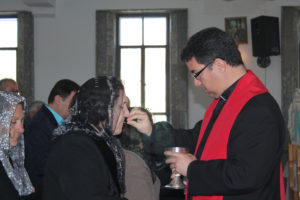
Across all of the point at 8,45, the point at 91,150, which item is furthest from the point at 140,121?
the point at 8,45

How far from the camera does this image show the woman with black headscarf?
4.65ft

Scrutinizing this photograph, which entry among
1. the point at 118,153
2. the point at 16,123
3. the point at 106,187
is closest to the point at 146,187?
the point at 118,153

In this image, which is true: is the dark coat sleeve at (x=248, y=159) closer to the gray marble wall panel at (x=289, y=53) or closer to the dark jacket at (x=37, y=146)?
the dark jacket at (x=37, y=146)

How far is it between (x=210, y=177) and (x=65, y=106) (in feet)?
6.83

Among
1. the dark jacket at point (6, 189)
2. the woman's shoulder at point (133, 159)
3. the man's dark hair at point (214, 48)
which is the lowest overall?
the dark jacket at point (6, 189)

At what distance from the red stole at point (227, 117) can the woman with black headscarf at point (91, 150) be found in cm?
44

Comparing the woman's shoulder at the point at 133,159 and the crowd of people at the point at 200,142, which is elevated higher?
the crowd of people at the point at 200,142

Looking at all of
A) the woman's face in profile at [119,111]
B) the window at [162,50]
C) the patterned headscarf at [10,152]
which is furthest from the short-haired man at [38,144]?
the window at [162,50]

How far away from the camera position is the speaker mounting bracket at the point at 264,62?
6961mm

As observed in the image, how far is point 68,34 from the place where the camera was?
7.39m

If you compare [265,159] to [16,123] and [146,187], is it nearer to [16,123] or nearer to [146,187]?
[146,187]

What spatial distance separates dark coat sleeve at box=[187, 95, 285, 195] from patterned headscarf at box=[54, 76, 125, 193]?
1.19 feet

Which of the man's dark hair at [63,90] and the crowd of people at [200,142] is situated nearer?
the crowd of people at [200,142]

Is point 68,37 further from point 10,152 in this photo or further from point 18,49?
point 10,152
